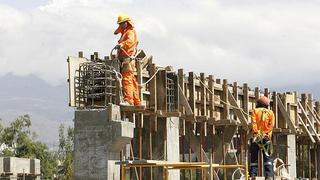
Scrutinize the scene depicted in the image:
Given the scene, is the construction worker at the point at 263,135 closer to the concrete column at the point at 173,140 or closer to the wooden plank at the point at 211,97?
the concrete column at the point at 173,140

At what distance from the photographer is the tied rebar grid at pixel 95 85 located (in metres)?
20.0

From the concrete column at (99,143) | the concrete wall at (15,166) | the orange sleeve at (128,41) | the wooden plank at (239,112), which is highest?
the orange sleeve at (128,41)

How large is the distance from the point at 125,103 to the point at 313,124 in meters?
16.3

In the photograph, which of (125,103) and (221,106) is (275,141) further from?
(125,103)

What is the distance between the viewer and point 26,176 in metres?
29.2

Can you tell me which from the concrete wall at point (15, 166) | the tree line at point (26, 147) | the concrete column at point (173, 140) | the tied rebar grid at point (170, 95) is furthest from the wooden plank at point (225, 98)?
the tree line at point (26, 147)

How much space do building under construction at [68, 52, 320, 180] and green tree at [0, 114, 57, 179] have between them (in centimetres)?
2830

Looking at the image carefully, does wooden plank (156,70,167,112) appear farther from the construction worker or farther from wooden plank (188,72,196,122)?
the construction worker

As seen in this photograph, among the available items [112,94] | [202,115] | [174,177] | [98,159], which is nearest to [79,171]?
[98,159]

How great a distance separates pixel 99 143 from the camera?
18891mm

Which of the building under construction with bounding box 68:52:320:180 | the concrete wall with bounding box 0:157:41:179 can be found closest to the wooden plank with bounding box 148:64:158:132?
the building under construction with bounding box 68:52:320:180

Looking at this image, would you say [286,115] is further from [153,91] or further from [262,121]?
[262,121]

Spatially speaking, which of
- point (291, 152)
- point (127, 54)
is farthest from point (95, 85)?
point (291, 152)

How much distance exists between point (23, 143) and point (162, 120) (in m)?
37.9
